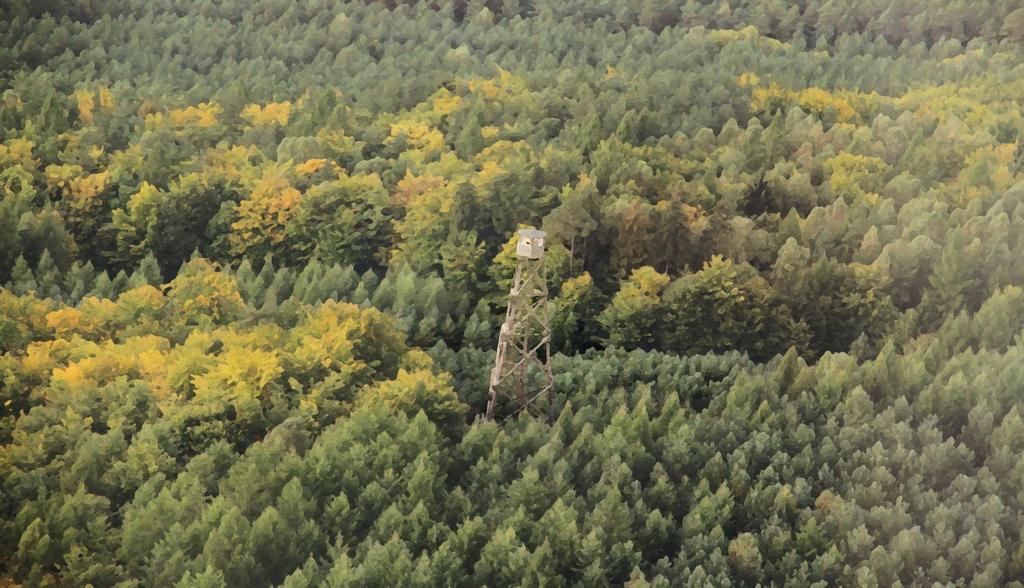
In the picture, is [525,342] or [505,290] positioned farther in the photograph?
[505,290]

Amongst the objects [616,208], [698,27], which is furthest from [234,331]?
[698,27]

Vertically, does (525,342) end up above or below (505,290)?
above

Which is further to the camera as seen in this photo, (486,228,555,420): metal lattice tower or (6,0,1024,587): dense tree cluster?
(486,228,555,420): metal lattice tower

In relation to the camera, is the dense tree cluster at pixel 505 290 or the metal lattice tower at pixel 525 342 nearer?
the dense tree cluster at pixel 505 290

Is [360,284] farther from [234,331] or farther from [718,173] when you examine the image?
[718,173]
